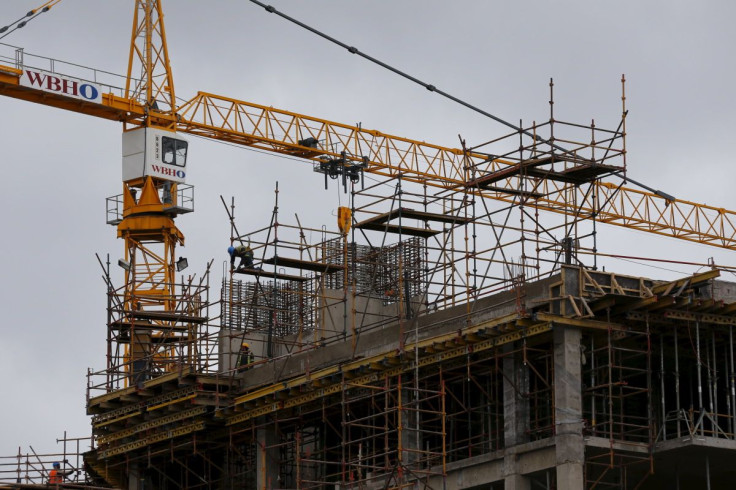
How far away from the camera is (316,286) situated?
76.0 meters

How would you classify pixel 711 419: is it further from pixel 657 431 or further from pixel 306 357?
pixel 306 357

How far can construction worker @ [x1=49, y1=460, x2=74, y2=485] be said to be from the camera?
69.9 meters

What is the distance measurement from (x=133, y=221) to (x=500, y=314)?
40.8 meters

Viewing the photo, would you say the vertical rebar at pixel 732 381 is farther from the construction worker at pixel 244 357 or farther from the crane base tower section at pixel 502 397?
the construction worker at pixel 244 357

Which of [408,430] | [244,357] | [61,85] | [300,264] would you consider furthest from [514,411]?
[61,85]

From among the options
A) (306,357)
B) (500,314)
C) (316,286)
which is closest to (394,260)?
(316,286)

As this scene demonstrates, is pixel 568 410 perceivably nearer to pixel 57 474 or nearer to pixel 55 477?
pixel 55 477

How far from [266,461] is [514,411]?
41.2 ft

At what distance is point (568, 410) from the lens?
53.3 m

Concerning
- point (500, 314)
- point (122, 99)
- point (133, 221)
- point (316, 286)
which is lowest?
point (500, 314)

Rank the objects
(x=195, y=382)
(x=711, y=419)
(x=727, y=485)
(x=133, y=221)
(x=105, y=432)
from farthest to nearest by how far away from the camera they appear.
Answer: (x=133, y=221), (x=105, y=432), (x=195, y=382), (x=727, y=485), (x=711, y=419)

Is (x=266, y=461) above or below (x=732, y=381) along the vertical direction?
below

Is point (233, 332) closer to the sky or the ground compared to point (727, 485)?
closer to the sky

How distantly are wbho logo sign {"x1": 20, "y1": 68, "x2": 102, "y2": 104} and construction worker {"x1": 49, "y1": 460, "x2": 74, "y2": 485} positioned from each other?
23.7 meters
